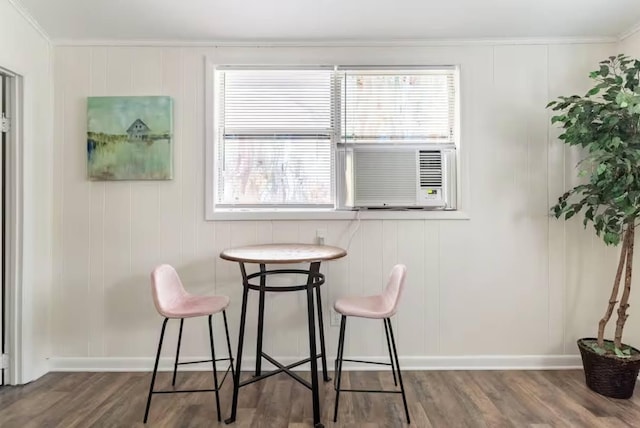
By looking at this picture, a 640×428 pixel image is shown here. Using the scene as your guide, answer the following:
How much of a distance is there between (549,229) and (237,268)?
87.3 inches

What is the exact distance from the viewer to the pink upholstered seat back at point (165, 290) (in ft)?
6.64

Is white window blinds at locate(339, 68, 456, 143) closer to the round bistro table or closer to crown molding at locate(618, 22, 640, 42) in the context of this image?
the round bistro table

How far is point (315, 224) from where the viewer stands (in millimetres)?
2619

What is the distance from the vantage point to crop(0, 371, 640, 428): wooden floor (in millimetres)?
1987

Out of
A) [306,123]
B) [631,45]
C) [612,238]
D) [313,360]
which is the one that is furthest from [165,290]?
[631,45]

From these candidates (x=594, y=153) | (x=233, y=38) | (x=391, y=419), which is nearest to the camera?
(x=391, y=419)

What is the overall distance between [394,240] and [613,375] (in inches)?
59.2

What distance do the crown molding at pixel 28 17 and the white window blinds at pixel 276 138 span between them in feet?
3.98

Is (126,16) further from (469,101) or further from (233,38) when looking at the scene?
(469,101)

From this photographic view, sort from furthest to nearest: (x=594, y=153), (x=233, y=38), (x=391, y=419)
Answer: (x=233, y=38) < (x=594, y=153) < (x=391, y=419)

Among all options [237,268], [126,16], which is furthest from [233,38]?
[237,268]

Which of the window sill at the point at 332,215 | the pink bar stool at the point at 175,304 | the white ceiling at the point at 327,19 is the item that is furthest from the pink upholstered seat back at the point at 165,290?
the white ceiling at the point at 327,19

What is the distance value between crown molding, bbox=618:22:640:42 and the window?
3.79 ft

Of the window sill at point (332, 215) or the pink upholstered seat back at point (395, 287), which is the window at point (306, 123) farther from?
the pink upholstered seat back at point (395, 287)
